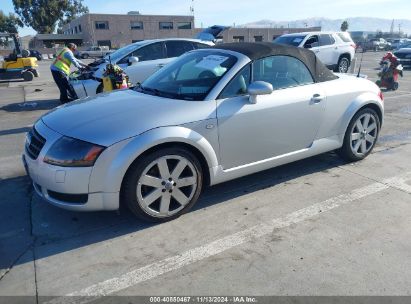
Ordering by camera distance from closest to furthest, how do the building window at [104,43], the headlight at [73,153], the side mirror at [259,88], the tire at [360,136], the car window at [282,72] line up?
the headlight at [73,153]
the side mirror at [259,88]
the car window at [282,72]
the tire at [360,136]
the building window at [104,43]

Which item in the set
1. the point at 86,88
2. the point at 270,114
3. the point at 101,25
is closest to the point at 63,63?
the point at 86,88

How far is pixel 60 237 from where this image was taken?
3.22 m

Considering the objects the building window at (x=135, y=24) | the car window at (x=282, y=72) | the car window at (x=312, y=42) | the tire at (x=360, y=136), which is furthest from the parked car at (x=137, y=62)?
the building window at (x=135, y=24)

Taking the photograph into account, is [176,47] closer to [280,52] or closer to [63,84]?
[63,84]

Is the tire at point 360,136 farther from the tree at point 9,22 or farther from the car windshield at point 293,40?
the tree at point 9,22

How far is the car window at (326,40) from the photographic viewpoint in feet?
46.5

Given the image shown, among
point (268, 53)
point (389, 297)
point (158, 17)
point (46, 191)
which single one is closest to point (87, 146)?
point (46, 191)

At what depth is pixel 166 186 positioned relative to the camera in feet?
11.0

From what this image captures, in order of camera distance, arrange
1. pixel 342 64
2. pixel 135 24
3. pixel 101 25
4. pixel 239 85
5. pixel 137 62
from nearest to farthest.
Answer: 1. pixel 239 85
2. pixel 137 62
3. pixel 342 64
4. pixel 101 25
5. pixel 135 24

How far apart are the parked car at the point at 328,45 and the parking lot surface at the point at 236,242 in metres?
10.4

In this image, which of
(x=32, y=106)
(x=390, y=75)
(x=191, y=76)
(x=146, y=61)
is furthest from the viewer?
(x=390, y=75)

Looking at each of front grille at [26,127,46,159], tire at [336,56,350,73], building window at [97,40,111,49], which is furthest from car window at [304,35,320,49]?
building window at [97,40,111,49]

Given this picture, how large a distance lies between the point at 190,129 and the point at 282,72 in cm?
143

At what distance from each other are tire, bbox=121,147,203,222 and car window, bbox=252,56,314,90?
1.24 m
